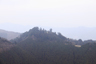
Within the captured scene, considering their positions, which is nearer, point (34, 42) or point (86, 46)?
point (86, 46)

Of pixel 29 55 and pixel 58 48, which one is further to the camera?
pixel 58 48

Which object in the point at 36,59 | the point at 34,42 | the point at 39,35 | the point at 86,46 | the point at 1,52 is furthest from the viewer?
the point at 39,35

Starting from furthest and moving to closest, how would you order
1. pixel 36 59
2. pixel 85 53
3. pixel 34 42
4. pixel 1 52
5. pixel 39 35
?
pixel 39 35
pixel 34 42
pixel 85 53
pixel 36 59
pixel 1 52

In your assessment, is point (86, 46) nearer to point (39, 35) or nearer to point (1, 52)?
point (39, 35)

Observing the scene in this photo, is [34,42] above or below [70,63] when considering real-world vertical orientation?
above

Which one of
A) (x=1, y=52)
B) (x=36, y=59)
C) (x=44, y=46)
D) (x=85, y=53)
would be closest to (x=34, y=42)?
(x=44, y=46)

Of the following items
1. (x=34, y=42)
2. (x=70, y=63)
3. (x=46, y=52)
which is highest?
(x=34, y=42)

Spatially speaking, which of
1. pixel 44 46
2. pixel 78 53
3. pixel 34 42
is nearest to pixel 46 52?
pixel 44 46

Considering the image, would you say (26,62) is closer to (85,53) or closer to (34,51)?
(34,51)

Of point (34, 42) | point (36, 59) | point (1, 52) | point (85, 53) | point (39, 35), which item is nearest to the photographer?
point (1, 52)
